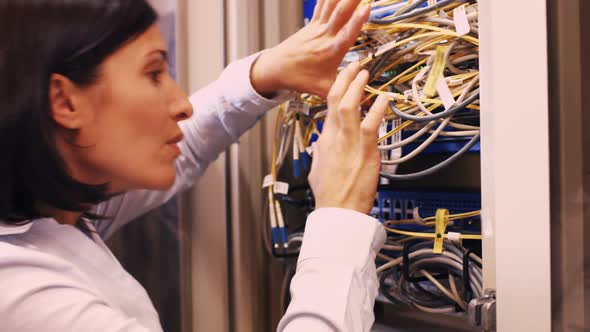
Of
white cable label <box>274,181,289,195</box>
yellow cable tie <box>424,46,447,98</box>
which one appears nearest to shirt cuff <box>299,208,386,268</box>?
yellow cable tie <box>424,46,447,98</box>

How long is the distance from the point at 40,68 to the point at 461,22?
606mm

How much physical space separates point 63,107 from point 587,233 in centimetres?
72

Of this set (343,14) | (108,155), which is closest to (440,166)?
(343,14)

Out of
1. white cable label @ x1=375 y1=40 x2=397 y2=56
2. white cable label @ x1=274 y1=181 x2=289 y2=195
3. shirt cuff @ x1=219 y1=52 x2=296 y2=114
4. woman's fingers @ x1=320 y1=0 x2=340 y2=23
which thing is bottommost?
→ white cable label @ x1=274 y1=181 x2=289 y2=195

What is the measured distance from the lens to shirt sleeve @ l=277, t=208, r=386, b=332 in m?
0.57

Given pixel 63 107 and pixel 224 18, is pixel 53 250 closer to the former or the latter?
pixel 63 107

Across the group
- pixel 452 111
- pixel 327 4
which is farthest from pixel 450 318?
pixel 327 4

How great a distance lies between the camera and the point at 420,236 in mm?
770

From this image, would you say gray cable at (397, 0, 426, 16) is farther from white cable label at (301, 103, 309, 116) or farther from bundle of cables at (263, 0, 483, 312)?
white cable label at (301, 103, 309, 116)

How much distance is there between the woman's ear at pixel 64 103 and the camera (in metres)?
0.67

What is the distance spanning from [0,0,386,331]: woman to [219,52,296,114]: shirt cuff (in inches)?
3.0

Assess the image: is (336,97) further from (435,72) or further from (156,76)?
(156,76)

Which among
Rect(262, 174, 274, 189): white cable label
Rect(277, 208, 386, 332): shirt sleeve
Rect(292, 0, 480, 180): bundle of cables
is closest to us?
Rect(277, 208, 386, 332): shirt sleeve

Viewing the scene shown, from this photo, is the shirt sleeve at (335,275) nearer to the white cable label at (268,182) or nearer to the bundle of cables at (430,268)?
the bundle of cables at (430,268)
